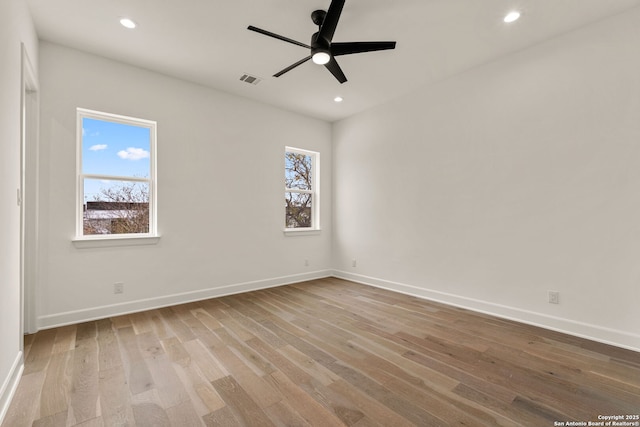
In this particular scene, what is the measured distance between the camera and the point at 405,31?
9.28 ft

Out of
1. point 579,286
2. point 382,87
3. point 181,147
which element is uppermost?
point 382,87

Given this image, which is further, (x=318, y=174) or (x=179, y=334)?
(x=318, y=174)

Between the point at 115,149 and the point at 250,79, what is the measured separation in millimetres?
1827

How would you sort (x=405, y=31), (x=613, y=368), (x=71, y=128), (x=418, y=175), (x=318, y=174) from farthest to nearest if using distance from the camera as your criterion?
(x=318, y=174) < (x=418, y=175) < (x=71, y=128) < (x=405, y=31) < (x=613, y=368)

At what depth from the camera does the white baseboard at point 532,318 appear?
261 cm

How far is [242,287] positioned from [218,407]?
262 centimetres

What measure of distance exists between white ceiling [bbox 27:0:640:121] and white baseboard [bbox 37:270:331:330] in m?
2.79

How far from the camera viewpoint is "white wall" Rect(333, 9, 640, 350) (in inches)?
104

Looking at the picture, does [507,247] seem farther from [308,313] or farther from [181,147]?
[181,147]

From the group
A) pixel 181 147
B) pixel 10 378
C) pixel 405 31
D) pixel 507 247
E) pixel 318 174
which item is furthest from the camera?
pixel 318 174

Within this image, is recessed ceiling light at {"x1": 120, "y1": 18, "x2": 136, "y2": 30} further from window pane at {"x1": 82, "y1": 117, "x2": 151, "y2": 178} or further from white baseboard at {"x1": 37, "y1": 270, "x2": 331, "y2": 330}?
white baseboard at {"x1": 37, "y1": 270, "x2": 331, "y2": 330}

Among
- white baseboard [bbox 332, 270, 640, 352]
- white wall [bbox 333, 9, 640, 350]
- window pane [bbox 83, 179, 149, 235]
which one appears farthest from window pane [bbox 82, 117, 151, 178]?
white baseboard [bbox 332, 270, 640, 352]

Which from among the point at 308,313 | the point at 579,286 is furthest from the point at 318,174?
the point at 579,286

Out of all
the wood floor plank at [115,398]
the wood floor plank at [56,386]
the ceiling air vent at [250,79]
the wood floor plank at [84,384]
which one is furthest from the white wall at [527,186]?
the wood floor plank at [56,386]
